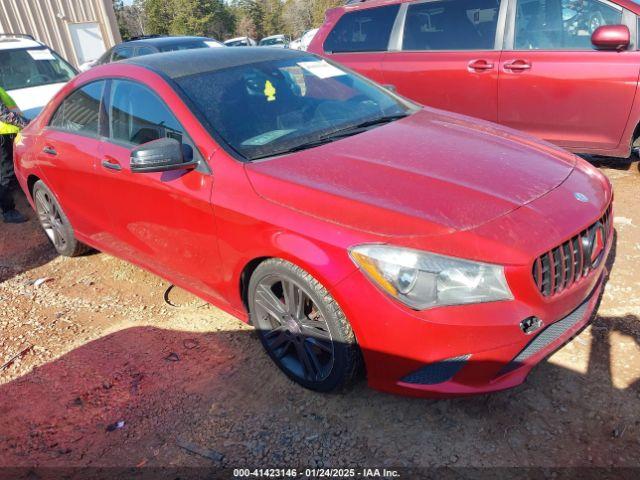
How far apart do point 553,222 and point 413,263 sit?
65cm

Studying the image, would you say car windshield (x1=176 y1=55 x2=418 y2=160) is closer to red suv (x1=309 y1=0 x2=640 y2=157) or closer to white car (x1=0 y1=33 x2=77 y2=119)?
red suv (x1=309 y1=0 x2=640 y2=157)

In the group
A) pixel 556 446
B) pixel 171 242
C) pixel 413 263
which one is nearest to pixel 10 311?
pixel 171 242

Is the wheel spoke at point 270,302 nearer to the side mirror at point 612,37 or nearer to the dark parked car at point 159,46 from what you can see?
the side mirror at point 612,37

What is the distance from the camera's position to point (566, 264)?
2.16m

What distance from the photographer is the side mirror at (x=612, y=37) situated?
4164mm

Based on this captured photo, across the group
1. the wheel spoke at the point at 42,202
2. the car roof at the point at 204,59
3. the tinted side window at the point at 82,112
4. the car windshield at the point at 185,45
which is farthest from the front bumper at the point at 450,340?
the car windshield at the point at 185,45

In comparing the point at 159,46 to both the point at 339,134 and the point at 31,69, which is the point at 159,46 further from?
the point at 339,134

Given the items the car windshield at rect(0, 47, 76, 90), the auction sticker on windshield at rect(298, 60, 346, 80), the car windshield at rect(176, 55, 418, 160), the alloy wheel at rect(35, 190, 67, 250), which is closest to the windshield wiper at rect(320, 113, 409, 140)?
the car windshield at rect(176, 55, 418, 160)

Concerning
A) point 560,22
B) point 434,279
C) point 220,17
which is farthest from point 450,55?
point 220,17

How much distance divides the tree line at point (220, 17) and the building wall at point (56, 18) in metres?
17.2

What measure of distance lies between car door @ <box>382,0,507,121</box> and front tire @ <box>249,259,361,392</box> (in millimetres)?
3465

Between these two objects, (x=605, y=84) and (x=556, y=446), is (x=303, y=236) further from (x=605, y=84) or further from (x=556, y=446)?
(x=605, y=84)

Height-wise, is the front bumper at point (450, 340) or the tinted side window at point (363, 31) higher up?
the tinted side window at point (363, 31)

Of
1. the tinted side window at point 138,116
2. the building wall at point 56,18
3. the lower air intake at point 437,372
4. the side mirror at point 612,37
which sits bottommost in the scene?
the lower air intake at point 437,372
